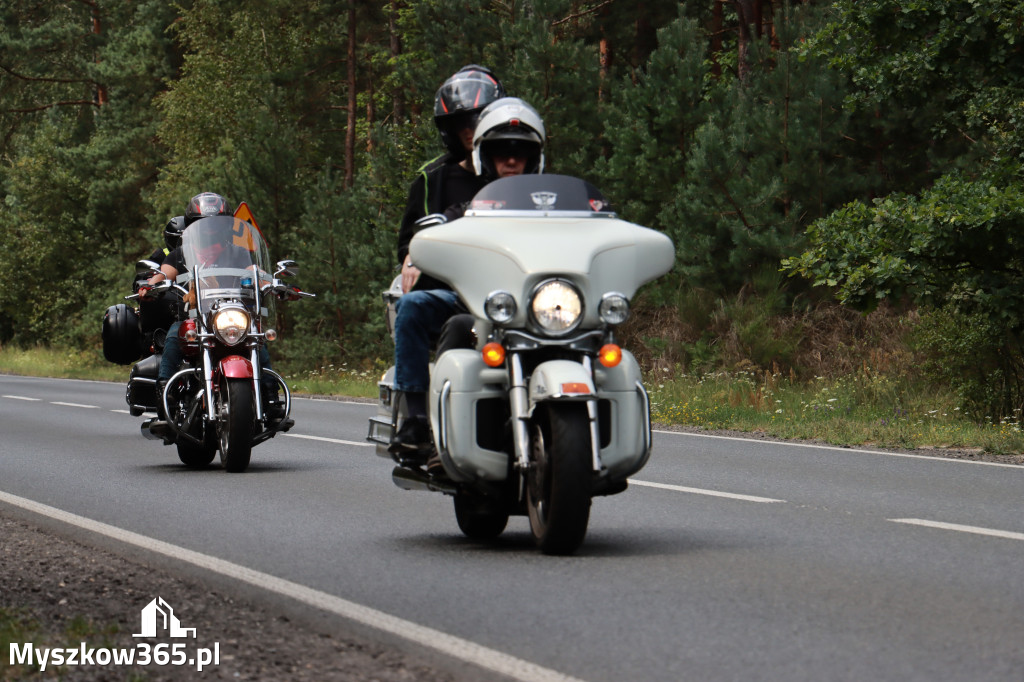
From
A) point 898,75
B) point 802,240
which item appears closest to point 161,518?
point 898,75

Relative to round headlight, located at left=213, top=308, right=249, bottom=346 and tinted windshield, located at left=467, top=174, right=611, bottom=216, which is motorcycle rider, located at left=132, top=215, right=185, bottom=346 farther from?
tinted windshield, located at left=467, top=174, right=611, bottom=216

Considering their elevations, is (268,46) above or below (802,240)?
above

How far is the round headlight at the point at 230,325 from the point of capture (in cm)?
1189

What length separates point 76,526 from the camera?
345 inches

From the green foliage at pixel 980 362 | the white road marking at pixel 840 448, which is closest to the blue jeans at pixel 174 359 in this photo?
the white road marking at pixel 840 448

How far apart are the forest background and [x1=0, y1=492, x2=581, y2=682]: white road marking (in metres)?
8.28

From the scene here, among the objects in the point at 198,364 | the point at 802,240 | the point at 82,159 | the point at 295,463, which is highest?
the point at 82,159

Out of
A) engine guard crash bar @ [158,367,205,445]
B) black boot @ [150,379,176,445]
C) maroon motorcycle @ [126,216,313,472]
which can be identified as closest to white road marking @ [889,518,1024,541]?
maroon motorcycle @ [126,216,313,472]

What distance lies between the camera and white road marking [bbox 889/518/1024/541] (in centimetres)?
790

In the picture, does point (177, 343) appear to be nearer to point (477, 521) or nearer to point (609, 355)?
point (477, 521)

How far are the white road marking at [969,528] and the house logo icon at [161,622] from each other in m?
4.28

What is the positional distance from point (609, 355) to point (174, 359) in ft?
20.7

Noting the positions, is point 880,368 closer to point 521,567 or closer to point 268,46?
point 521,567

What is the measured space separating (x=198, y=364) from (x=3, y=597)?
20.0ft
